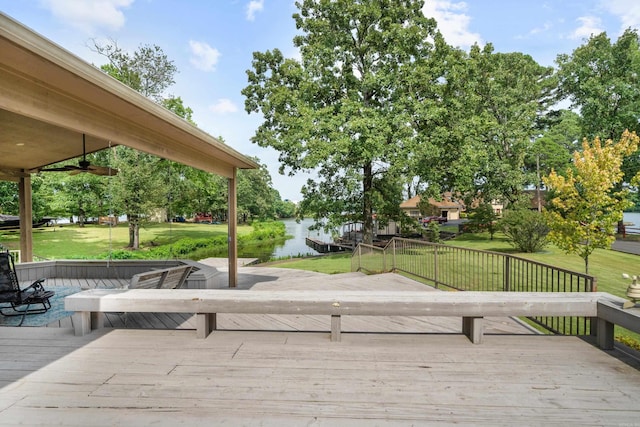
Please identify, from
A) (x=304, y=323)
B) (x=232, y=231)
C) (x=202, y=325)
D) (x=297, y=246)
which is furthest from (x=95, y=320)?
(x=297, y=246)

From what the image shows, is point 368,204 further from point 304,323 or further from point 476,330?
point 476,330

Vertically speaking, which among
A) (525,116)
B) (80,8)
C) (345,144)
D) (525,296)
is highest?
(80,8)

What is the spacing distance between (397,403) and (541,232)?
16.7 m

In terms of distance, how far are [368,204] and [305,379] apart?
15.5 metres

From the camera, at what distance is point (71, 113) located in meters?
3.46

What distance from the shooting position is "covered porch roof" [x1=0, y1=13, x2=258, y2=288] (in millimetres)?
2593

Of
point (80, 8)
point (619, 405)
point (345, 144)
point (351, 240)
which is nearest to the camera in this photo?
point (619, 405)

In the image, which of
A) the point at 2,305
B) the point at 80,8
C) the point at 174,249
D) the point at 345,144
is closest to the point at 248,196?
the point at 174,249

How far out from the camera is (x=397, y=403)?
7.72 ft

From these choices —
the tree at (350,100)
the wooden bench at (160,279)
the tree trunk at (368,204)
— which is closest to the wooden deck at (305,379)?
the wooden bench at (160,279)

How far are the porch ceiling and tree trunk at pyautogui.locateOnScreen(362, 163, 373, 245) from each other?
458 inches

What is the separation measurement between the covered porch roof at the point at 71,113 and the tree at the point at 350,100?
352 inches

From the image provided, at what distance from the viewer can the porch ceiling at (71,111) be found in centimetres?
258

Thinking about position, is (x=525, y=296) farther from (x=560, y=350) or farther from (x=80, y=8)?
(x=80, y=8)
